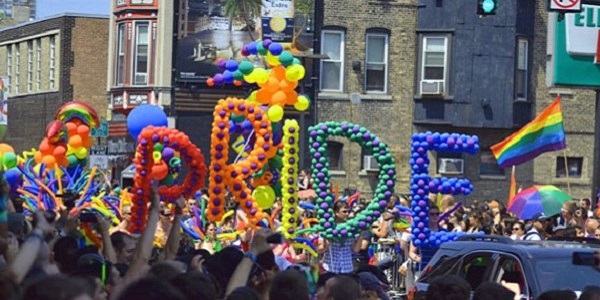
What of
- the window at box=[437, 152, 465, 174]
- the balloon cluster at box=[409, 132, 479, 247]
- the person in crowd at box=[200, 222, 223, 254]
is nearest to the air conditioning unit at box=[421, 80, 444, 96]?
the window at box=[437, 152, 465, 174]

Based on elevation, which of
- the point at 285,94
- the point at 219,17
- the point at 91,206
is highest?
the point at 219,17

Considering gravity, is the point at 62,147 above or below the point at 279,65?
below

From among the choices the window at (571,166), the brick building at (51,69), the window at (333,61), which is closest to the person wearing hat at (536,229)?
the window at (333,61)

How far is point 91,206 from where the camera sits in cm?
1816

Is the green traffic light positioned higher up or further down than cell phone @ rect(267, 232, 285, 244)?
higher up

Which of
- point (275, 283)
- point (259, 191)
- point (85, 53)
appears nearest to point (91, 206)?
point (259, 191)

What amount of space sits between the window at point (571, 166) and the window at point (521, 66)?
7.34 feet

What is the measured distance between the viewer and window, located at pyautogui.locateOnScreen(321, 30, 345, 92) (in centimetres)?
3919

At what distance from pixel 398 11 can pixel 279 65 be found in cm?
2059

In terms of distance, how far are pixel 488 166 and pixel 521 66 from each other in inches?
117

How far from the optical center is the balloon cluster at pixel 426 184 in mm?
17625

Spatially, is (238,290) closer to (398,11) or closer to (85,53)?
(398,11)

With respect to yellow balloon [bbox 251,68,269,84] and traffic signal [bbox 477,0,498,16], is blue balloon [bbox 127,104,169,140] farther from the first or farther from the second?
traffic signal [bbox 477,0,498,16]

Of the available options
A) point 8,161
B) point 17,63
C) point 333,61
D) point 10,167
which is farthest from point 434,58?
point 10,167
